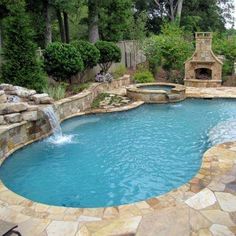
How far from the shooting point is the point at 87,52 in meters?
13.3

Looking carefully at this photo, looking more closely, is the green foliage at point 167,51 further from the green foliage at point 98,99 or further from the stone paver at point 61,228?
the stone paver at point 61,228

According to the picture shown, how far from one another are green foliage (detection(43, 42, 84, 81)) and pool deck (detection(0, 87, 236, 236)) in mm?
6833

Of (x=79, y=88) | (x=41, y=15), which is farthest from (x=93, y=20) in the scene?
(x=79, y=88)

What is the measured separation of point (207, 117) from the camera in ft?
35.9

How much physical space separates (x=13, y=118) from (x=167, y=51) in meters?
10.9

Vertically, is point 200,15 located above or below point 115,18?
above

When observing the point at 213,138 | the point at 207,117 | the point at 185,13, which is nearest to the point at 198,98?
the point at 207,117

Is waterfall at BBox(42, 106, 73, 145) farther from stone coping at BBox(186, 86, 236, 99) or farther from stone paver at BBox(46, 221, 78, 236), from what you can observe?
stone coping at BBox(186, 86, 236, 99)

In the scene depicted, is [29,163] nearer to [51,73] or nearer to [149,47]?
[51,73]

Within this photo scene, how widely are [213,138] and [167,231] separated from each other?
4.83 meters

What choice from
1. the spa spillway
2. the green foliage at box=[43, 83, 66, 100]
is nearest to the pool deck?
the green foliage at box=[43, 83, 66, 100]

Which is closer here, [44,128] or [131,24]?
[44,128]

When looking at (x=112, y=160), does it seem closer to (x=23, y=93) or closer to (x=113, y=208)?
(x=113, y=208)

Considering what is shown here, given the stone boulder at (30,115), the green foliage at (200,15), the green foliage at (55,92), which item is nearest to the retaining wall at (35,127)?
the stone boulder at (30,115)
